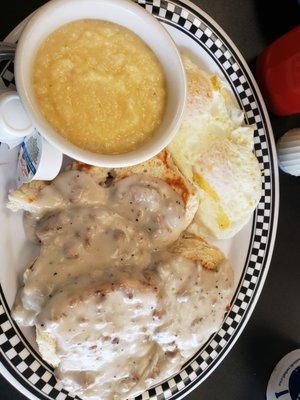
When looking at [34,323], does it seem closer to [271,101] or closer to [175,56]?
[175,56]

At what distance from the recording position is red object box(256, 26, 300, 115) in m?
2.03

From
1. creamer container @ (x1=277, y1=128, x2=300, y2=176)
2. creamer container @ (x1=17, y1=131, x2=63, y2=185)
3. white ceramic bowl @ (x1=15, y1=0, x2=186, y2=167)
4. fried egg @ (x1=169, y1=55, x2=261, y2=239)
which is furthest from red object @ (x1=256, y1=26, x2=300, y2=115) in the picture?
creamer container @ (x1=17, y1=131, x2=63, y2=185)

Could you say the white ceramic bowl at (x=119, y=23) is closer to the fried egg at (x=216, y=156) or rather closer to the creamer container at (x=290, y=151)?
the fried egg at (x=216, y=156)

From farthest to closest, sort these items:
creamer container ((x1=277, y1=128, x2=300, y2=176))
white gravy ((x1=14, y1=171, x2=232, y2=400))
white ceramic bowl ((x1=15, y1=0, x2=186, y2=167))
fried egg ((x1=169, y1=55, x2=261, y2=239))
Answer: creamer container ((x1=277, y1=128, x2=300, y2=176)), fried egg ((x1=169, y1=55, x2=261, y2=239)), white gravy ((x1=14, y1=171, x2=232, y2=400)), white ceramic bowl ((x1=15, y1=0, x2=186, y2=167))

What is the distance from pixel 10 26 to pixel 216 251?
107cm

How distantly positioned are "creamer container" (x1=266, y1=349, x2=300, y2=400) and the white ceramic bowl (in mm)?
1243

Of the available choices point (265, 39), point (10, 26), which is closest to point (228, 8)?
point (265, 39)

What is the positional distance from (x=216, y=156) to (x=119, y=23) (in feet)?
2.02


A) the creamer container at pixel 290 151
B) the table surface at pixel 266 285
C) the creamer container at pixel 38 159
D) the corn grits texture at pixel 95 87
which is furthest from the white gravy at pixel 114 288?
the creamer container at pixel 290 151

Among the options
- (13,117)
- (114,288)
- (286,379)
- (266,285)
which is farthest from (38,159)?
(286,379)

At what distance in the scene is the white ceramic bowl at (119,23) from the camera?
134 centimetres

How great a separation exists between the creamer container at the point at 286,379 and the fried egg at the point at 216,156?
0.67 metres

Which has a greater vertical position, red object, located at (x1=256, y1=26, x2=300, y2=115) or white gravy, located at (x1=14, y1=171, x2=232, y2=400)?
red object, located at (x1=256, y1=26, x2=300, y2=115)

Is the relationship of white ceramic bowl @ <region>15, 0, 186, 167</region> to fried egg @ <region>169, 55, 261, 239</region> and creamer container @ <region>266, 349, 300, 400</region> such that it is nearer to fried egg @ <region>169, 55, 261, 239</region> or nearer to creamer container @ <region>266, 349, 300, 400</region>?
fried egg @ <region>169, 55, 261, 239</region>
